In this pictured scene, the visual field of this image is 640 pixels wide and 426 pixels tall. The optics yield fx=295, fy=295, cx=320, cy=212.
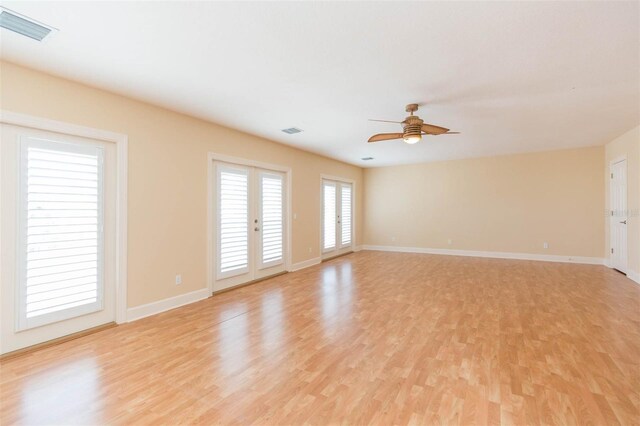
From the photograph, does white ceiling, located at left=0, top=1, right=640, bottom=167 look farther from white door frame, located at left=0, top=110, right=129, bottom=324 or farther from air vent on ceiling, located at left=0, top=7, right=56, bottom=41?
white door frame, located at left=0, top=110, right=129, bottom=324

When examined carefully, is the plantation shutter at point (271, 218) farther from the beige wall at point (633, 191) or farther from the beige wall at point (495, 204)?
the beige wall at point (633, 191)

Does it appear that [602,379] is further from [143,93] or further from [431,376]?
[143,93]

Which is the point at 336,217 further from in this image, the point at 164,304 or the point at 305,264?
the point at 164,304

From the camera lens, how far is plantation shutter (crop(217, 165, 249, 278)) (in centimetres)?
459

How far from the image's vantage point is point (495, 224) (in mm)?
7414

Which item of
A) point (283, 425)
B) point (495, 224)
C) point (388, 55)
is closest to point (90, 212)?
point (283, 425)

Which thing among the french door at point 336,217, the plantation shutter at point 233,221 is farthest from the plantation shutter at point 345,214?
the plantation shutter at point 233,221

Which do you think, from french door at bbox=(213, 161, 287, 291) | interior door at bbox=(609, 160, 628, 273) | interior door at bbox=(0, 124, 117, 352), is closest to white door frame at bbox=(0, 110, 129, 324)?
interior door at bbox=(0, 124, 117, 352)

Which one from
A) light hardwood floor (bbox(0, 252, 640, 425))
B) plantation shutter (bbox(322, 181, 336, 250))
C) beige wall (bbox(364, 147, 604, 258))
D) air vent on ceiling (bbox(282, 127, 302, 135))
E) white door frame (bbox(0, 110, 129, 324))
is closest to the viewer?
light hardwood floor (bbox(0, 252, 640, 425))

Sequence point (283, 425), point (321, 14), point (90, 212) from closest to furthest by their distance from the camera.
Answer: point (283, 425), point (321, 14), point (90, 212)

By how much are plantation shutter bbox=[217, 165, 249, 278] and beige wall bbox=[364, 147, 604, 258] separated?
5.00 m

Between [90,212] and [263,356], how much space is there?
2.36m

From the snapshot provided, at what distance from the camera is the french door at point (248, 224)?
15.1 ft

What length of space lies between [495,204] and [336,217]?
400 centimetres
